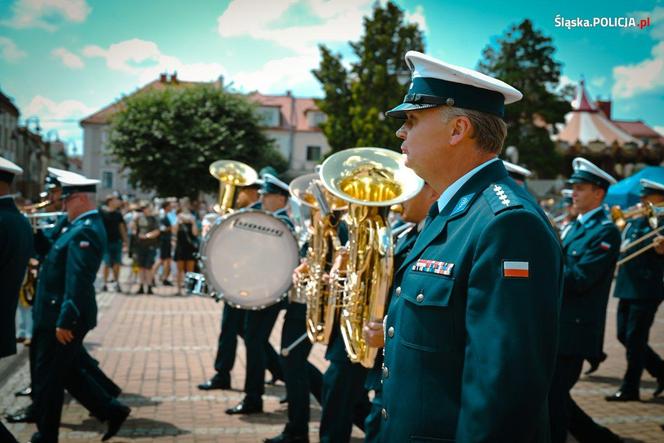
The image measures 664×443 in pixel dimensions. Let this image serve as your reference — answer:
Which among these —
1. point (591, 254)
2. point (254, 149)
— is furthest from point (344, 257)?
point (254, 149)

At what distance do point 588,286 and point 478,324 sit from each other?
11.3 feet

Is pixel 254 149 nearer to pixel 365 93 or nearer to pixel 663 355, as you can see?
pixel 365 93

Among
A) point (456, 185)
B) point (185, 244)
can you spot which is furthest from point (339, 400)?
point (185, 244)

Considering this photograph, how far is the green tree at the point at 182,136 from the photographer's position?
123 feet

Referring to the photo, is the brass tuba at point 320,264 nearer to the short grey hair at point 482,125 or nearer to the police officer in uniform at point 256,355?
the police officer in uniform at point 256,355

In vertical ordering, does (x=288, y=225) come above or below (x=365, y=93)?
below

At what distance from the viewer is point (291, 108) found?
225ft

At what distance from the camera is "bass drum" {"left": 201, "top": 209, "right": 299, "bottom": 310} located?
6.13 metres

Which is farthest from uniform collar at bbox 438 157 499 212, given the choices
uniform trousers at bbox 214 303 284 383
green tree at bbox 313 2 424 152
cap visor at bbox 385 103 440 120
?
green tree at bbox 313 2 424 152

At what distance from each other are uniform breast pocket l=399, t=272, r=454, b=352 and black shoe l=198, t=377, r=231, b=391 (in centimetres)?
524

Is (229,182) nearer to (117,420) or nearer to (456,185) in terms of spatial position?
(117,420)

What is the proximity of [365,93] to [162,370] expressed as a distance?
35512 millimetres

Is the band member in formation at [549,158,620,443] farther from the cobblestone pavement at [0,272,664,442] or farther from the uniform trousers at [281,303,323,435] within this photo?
the uniform trousers at [281,303,323,435]

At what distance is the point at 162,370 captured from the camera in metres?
7.95
